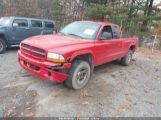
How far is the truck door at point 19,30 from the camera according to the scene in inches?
312

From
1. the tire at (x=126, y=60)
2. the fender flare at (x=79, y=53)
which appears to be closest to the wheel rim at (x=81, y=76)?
the fender flare at (x=79, y=53)

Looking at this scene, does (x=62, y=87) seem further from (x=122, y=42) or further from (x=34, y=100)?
(x=122, y=42)

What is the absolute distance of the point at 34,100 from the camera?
12.5ft

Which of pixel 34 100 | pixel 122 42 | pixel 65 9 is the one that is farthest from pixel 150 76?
pixel 65 9

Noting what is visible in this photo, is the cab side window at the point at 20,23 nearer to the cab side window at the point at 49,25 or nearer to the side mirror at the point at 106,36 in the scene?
the cab side window at the point at 49,25

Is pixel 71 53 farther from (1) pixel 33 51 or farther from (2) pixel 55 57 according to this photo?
(1) pixel 33 51

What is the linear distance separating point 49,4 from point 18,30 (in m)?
11.5

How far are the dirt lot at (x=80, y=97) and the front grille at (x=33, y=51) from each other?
0.92 m

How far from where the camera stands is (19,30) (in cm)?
820

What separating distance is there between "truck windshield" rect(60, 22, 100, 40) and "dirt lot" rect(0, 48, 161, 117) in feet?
4.63

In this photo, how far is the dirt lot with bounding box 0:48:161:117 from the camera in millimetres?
3533

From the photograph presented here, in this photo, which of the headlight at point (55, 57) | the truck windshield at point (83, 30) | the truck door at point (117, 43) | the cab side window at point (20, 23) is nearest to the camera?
the headlight at point (55, 57)

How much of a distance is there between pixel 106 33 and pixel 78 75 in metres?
1.82

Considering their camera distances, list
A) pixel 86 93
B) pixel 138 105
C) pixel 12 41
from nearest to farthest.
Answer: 1. pixel 138 105
2. pixel 86 93
3. pixel 12 41
